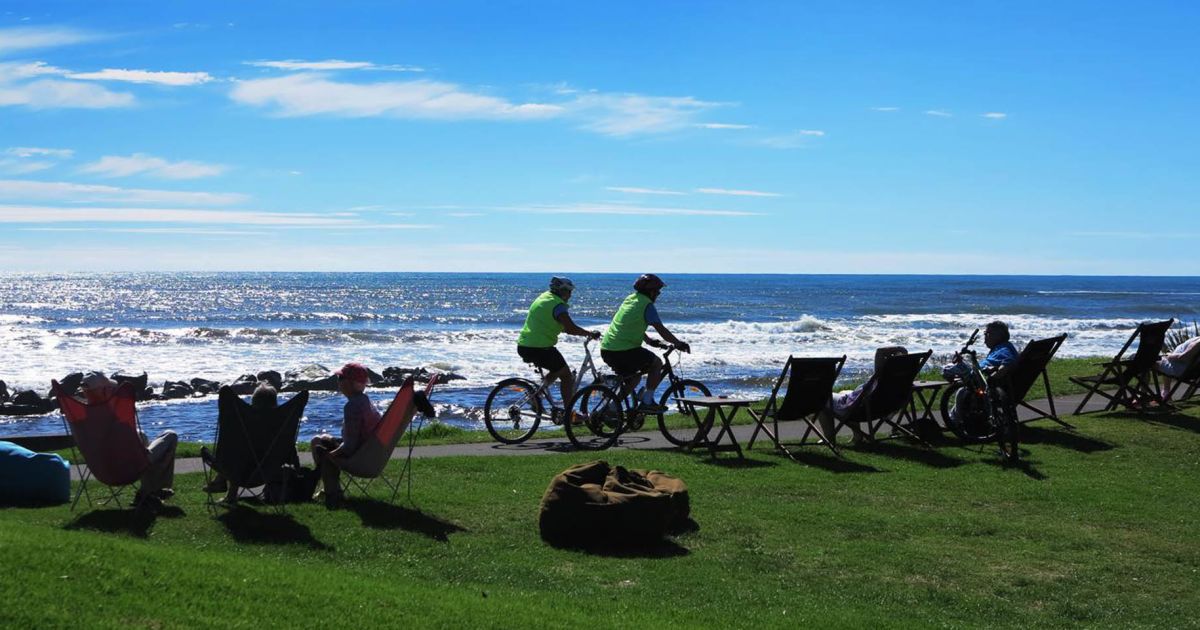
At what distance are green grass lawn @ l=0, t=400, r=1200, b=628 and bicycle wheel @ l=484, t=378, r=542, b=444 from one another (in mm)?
1998

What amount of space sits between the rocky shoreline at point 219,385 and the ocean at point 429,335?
2.70 ft

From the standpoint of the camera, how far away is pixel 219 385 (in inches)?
960

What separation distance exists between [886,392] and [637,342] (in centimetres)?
248

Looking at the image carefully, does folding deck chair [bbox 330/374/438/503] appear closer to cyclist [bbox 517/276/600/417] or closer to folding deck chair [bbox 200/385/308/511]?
folding deck chair [bbox 200/385/308/511]

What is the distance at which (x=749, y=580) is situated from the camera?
21.4 feet

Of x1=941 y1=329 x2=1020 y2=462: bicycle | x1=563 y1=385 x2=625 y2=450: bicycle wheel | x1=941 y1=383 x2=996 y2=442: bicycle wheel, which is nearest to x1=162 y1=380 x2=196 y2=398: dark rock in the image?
x1=563 y1=385 x2=625 y2=450: bicycle wheel

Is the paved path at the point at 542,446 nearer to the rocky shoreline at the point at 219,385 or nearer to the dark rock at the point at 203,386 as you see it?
the rocky shoreline at the point at 219,385

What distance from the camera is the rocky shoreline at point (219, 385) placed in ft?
67.8

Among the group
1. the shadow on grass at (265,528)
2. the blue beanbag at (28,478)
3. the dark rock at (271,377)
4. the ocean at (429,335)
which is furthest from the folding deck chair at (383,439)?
the dark rock at (271,377)

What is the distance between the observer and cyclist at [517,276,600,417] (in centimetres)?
Answer: 1191

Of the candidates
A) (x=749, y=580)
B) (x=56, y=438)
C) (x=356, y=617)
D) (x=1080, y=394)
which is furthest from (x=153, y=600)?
(x=1080, y=394)

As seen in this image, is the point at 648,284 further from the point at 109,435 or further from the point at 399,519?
the point at 109,435

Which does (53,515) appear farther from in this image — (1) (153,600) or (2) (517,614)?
(2) (517,614)

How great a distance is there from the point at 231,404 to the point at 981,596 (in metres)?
4.66
